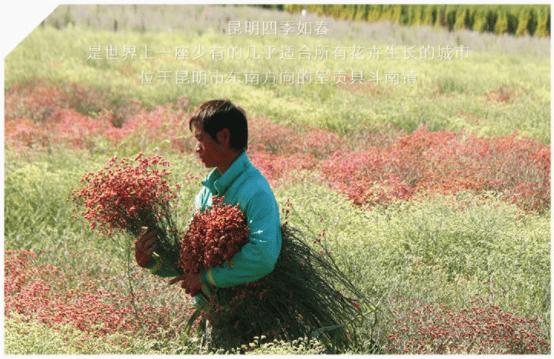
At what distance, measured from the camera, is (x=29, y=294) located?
4098mm

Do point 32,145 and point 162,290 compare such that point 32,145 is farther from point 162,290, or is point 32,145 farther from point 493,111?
point 493,111

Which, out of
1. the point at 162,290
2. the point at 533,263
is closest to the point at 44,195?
the point at 162,290

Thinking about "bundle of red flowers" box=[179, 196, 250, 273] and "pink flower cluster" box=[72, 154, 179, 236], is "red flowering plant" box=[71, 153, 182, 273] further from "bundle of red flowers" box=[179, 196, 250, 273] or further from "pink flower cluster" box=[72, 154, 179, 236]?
"bundle of red flowers" box=[179, 196, 250, 273]

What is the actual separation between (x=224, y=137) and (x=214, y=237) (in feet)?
1.41


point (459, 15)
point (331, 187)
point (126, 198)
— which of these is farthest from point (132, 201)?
point (459, 15)

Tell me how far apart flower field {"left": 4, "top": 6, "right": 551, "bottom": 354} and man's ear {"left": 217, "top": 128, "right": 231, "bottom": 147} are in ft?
2.95

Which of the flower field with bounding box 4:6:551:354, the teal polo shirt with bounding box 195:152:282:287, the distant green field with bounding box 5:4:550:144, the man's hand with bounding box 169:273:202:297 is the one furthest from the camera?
the distant green field with bounding box 5:4:550:144

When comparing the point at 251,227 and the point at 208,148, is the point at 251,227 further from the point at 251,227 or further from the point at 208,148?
the point at 208,148

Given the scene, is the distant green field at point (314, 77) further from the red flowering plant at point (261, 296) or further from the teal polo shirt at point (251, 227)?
the teal polo shirt at point (251, 227)

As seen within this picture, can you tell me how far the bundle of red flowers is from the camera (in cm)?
261

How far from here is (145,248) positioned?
9.37ft

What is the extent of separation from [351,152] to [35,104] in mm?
4661

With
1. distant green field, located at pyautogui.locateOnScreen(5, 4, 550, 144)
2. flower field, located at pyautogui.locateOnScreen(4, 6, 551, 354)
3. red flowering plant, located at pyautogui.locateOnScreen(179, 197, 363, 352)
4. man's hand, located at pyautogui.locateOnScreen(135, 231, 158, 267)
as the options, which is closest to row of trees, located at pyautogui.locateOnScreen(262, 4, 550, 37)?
distant green field, located at pyautogui.locateOnScreen(5, 4, 550, 144)

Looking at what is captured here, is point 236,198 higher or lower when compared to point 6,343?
higher
